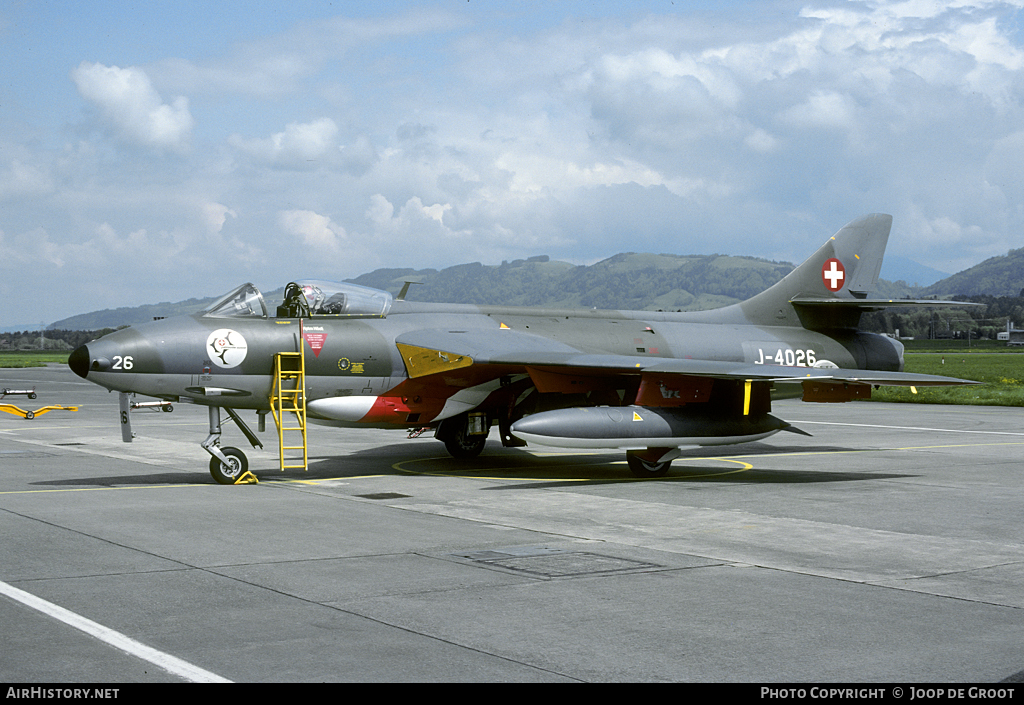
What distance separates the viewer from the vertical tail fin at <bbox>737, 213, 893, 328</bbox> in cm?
2034

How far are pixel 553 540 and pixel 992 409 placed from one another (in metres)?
27.3

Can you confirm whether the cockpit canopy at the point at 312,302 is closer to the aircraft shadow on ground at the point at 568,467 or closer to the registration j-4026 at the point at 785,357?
the aircraft shadow on ground at the point at 568,467

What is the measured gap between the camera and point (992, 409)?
3266 cm

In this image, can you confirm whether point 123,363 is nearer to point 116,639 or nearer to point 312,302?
point 312,302

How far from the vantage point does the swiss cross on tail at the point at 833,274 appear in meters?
20.4

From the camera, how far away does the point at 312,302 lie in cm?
1591

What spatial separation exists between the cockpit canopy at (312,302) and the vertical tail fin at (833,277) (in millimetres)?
7930

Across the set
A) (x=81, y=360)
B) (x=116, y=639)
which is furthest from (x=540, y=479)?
(x=116, y=639)

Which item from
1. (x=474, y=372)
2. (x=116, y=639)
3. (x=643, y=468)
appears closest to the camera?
(x=116, y=639)

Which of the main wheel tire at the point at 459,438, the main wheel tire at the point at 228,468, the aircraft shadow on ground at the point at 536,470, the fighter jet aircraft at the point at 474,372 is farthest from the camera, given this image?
the main wheel tire at the point at 459,438

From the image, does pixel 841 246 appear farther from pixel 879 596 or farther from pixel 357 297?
pixel 879 596

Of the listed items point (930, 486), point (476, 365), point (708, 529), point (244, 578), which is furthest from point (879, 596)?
point (476, 365)

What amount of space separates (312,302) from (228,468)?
2.95 meters

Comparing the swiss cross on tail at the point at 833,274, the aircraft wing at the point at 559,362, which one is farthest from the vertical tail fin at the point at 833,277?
the aircraft wing at the point at 559,362
